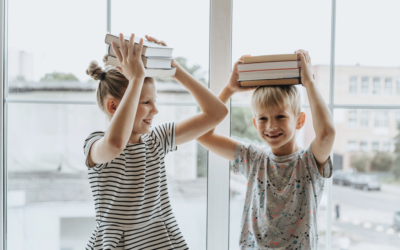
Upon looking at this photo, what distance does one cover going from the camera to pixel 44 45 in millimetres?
1473

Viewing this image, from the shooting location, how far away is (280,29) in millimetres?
1540

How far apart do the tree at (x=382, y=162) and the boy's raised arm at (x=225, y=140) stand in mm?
737

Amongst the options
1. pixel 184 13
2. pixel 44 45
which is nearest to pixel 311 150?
pixel 184 13

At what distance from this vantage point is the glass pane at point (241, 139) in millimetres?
1543

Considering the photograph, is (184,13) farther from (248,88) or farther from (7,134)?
(7,134)

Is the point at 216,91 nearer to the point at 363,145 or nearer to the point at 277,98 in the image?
the point at 277,98

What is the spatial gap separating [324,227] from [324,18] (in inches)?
39.5

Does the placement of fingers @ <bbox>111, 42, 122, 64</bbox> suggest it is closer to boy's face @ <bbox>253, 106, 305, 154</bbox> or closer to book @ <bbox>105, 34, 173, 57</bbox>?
book @ <bbox>105, 34, 173, 57</bbox>

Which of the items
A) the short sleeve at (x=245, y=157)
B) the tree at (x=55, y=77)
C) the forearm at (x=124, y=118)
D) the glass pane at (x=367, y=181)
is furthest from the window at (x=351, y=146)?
the tree at (x=55, y=77)

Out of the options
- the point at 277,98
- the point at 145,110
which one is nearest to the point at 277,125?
the point at 277,98

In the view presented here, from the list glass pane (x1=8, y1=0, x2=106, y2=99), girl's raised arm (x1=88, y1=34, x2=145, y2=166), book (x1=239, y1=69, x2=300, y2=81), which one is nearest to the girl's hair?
girl's raised arm (x1=88, y1=34, x2=145, y2=166)

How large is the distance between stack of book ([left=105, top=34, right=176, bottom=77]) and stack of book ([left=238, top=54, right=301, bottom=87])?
11.6 inches

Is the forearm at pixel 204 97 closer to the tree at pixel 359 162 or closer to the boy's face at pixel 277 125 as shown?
the boy's face at pixel 277 125

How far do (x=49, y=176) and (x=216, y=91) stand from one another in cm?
87
